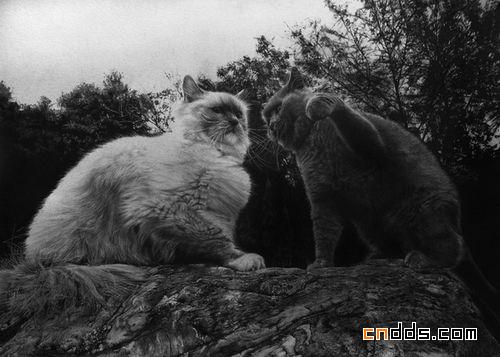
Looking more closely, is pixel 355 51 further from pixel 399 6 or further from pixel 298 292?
pixel 298 292

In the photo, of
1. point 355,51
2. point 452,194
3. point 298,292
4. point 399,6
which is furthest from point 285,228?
point 399,6

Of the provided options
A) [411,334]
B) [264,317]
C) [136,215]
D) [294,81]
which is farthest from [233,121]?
[411,334]

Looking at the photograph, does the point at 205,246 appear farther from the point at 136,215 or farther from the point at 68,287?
the point at 68,287

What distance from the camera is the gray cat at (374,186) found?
2768 mm

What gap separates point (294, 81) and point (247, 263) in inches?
51.0

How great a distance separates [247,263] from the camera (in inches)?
114

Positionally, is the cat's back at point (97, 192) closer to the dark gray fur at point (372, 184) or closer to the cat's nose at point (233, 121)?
the cat's nose at point (233, 121)

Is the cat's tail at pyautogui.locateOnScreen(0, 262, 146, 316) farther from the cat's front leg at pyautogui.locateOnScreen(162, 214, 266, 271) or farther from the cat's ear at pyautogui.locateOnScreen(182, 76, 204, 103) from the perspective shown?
the cat's ear at pyautogui.locateOnScreen(182, 76, 204, 103)

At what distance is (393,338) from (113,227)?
1.94m

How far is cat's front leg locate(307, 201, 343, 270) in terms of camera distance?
2.91 metres

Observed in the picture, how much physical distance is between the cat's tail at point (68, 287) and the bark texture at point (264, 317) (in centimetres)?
7

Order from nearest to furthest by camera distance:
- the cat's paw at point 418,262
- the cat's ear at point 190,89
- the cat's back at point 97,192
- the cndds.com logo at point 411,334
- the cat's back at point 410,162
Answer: the cndds.com logo at point 411,334 < the cat's paw at point 418,262 < the cat's back at point 410,162 < the cat's back at point 97,192 < the cat's ear at point 190,89

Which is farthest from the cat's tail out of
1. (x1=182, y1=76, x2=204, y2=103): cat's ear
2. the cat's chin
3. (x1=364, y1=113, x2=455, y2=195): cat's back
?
(x1=364, y1=113, x2=455, y2=195): cat's back

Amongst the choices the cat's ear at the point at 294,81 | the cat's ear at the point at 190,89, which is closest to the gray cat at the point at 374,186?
the cat's ear at the point at 294,81
